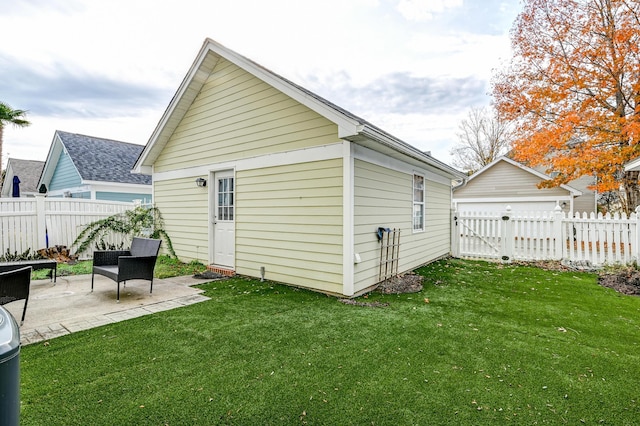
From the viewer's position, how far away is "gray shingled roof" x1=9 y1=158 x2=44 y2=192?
18.4m

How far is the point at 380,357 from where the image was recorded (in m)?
3.11

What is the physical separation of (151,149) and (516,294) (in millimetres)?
9350

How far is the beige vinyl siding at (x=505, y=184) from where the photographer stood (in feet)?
49.8

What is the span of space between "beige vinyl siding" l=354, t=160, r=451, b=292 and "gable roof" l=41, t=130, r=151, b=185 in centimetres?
1190

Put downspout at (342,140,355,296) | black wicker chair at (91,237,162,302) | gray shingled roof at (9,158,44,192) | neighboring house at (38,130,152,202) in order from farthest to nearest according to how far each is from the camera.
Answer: gray shingled roof at (9,158,44,192)
neighboring house at (38,130,152,202)
downspout at (342,140,355,296)
black wicker chair at (91,237,162,302)

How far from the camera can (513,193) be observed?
51.5ft

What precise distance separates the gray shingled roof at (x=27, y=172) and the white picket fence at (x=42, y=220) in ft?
44.1

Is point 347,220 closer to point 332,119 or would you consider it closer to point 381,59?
point 332,119

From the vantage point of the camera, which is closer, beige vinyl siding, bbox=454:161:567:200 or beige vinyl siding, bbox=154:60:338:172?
beige vinyl siding, bbox=154:60:338:172

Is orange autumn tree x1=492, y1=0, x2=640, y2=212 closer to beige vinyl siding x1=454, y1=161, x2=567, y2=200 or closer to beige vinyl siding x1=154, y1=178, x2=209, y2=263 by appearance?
beige vinyl siding x1=454, y1=161, x2=567, y2=200

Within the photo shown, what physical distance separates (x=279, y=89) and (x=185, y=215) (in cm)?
435

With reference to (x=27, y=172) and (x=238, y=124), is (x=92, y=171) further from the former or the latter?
(x=27, y=172)

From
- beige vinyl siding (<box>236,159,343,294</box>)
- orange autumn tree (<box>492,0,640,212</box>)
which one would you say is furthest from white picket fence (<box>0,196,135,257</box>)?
orange autumn tree (<box>492,0,640,212</box>)

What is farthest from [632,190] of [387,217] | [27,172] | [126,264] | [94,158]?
[27,172]
